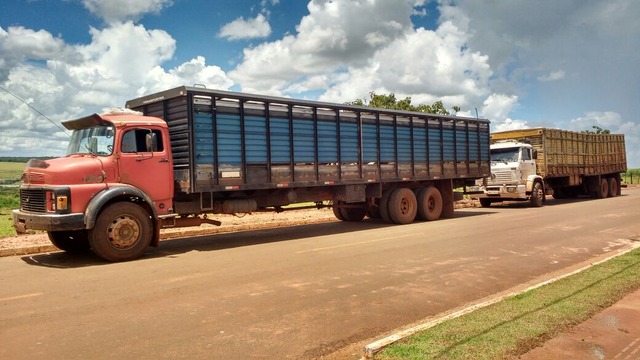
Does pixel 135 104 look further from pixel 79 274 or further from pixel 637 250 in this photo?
pixel 637 250

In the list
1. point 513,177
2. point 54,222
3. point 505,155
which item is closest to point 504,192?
point 513,177

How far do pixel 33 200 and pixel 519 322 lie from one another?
8278 millimetres

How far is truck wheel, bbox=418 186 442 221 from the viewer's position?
51.4 ft

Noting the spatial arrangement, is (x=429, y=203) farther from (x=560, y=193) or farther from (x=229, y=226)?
(x=560, y=193)

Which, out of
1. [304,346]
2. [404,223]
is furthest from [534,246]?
[304,346]

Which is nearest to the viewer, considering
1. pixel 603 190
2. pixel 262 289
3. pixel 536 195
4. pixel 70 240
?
pixel 262 289

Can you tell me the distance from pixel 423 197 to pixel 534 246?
592cm

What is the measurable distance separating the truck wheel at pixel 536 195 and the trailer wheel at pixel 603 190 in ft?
24.6

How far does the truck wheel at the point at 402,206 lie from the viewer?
14758 mm

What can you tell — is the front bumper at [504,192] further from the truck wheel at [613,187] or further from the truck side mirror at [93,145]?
the truck side mirror at [93,145]

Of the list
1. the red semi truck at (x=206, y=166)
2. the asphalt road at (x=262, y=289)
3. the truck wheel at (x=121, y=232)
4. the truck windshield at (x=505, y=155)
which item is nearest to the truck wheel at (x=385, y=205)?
the red semi truck at (x=206, y=166)

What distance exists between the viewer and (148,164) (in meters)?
9.59

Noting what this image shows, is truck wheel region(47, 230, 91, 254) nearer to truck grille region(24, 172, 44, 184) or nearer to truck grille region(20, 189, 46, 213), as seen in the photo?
truck grille region(20, 189, 46, 213)

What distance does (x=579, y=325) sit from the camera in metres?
4.54
